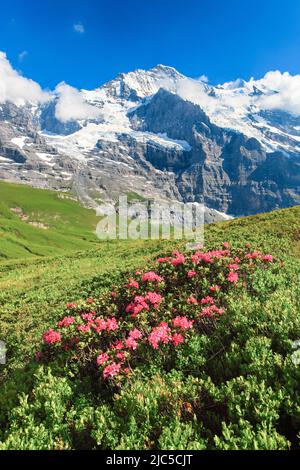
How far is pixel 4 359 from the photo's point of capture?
1577cm

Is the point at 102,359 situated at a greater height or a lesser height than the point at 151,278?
lesser

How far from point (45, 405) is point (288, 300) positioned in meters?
7.98

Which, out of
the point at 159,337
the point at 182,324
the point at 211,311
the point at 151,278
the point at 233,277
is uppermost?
the point at 151,278

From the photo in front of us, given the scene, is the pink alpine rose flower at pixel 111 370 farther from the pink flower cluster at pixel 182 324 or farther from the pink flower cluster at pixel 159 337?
the pink flower cluster at pixel 182 324

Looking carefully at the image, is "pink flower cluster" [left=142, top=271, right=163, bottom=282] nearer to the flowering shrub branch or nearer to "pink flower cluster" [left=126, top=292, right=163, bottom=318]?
the flowering shrub branch

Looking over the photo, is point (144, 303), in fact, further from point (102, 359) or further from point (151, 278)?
point (102, 359)

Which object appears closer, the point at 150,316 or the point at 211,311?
the point at 211,311

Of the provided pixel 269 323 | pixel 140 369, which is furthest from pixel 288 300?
pixel 140 369

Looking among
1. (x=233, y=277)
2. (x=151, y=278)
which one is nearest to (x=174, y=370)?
(x=233, y=277)

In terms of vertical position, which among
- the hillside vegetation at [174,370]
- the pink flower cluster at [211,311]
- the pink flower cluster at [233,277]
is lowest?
the hillside vegetation at [174,370]

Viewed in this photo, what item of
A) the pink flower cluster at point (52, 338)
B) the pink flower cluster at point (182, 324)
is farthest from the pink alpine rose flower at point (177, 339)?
the pink flower cluster at point (52, 338)

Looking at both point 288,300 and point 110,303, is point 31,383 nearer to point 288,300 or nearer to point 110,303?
point 110,303

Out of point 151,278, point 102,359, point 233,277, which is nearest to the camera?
point 102,359

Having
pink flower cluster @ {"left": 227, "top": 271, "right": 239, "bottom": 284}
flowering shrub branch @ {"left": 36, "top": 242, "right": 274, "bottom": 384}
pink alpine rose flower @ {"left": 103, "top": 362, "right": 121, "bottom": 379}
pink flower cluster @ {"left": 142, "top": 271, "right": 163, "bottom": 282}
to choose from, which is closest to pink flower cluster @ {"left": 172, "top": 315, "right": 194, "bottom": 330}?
flowering shrub branch @ {"left": 36, "top": 242, "right": 274, "bottom": 384}
